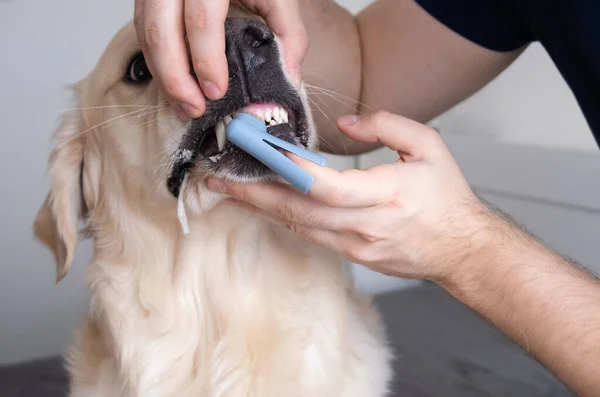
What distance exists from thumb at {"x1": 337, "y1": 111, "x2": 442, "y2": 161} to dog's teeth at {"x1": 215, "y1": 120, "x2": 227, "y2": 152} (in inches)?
7.3

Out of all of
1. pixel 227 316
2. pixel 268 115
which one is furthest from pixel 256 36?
pixel 227 316

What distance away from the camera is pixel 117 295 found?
1.23 m

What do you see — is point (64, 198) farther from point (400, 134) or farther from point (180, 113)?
point (400, 134)

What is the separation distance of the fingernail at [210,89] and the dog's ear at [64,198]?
1.71 ft

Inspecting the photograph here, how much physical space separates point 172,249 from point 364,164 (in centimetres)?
187

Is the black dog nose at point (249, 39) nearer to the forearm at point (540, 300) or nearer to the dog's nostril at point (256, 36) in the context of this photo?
the dog's nostril at point (256, 36)

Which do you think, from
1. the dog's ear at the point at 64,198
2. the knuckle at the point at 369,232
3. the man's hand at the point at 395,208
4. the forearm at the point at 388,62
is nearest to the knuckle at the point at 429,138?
the man's hand at the point at 395,208

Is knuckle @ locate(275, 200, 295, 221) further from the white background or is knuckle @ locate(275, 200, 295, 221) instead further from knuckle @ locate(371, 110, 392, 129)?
the white background

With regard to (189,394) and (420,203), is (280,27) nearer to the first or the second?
(420,203)

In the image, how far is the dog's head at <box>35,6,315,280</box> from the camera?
91 cm

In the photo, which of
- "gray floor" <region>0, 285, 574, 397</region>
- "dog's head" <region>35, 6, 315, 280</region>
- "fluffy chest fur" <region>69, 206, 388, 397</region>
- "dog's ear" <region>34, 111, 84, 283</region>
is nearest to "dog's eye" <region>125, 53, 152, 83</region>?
"dog's head" <region>35, 6, 315, 280</region>

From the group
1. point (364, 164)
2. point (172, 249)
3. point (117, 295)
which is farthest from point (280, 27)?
point (364, 164)

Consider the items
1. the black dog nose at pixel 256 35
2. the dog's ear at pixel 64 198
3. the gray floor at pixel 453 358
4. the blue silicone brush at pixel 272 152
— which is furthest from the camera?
the gray floor at pixel 453 358

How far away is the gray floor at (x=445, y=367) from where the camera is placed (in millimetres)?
1744
